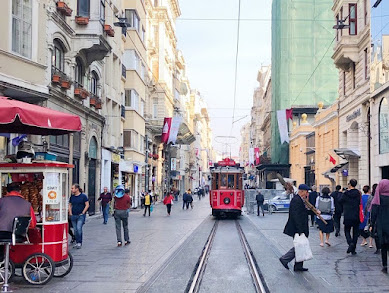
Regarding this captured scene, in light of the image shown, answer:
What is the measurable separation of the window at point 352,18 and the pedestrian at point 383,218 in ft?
63.8

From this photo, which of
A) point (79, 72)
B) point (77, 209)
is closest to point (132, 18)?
point (79, 72)

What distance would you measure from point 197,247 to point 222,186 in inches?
564

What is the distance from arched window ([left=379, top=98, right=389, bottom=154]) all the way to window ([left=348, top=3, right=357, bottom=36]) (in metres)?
6.62

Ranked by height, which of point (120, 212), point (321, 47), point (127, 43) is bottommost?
point (120, 212)

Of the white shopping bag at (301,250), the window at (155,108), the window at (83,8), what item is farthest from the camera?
the window at (155,108)

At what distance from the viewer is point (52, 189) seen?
31.9 ft

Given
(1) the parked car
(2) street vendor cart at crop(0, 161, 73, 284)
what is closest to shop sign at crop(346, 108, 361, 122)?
(1) the parked car

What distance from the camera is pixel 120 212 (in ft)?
47.6

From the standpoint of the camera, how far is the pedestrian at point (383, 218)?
33.6 feet

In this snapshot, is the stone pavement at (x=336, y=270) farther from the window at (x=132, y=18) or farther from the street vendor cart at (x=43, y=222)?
the window at (x=132, y=18)

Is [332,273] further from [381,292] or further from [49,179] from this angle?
[49,179]

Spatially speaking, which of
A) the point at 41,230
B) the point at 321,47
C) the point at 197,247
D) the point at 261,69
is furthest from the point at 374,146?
the point at 261,69

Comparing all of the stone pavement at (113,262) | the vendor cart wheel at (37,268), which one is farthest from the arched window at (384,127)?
the vendor cart wheel at (37,268)

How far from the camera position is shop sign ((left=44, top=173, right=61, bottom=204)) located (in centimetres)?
967
